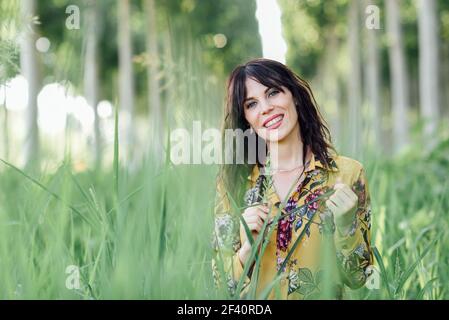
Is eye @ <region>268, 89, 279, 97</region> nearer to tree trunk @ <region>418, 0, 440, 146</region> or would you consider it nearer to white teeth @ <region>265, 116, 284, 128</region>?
white teeth @ <region>265, 116, 284, 128</region>

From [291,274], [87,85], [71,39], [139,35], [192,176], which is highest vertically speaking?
[139,35]

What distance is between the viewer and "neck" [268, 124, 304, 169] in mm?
916

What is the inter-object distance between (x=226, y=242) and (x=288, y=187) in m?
0.13

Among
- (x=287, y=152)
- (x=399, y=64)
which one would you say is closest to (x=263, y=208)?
(x=287, y=152)

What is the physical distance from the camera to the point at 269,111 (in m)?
0.90

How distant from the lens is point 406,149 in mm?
3061

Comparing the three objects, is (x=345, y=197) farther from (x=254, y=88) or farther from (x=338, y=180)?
(x=254, y=88)

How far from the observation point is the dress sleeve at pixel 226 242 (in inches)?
30.7

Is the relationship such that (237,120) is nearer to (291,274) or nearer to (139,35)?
(291,274)

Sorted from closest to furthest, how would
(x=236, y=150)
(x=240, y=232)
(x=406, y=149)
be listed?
(x=240, y=232), (x=236, y=150), (x=406, y=149)

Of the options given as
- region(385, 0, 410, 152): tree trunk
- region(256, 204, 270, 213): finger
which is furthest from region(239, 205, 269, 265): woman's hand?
region(385, 0, 410, 152): tree trunk

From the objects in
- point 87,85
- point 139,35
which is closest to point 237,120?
point 87,85

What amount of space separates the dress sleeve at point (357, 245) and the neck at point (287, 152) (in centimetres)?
9
